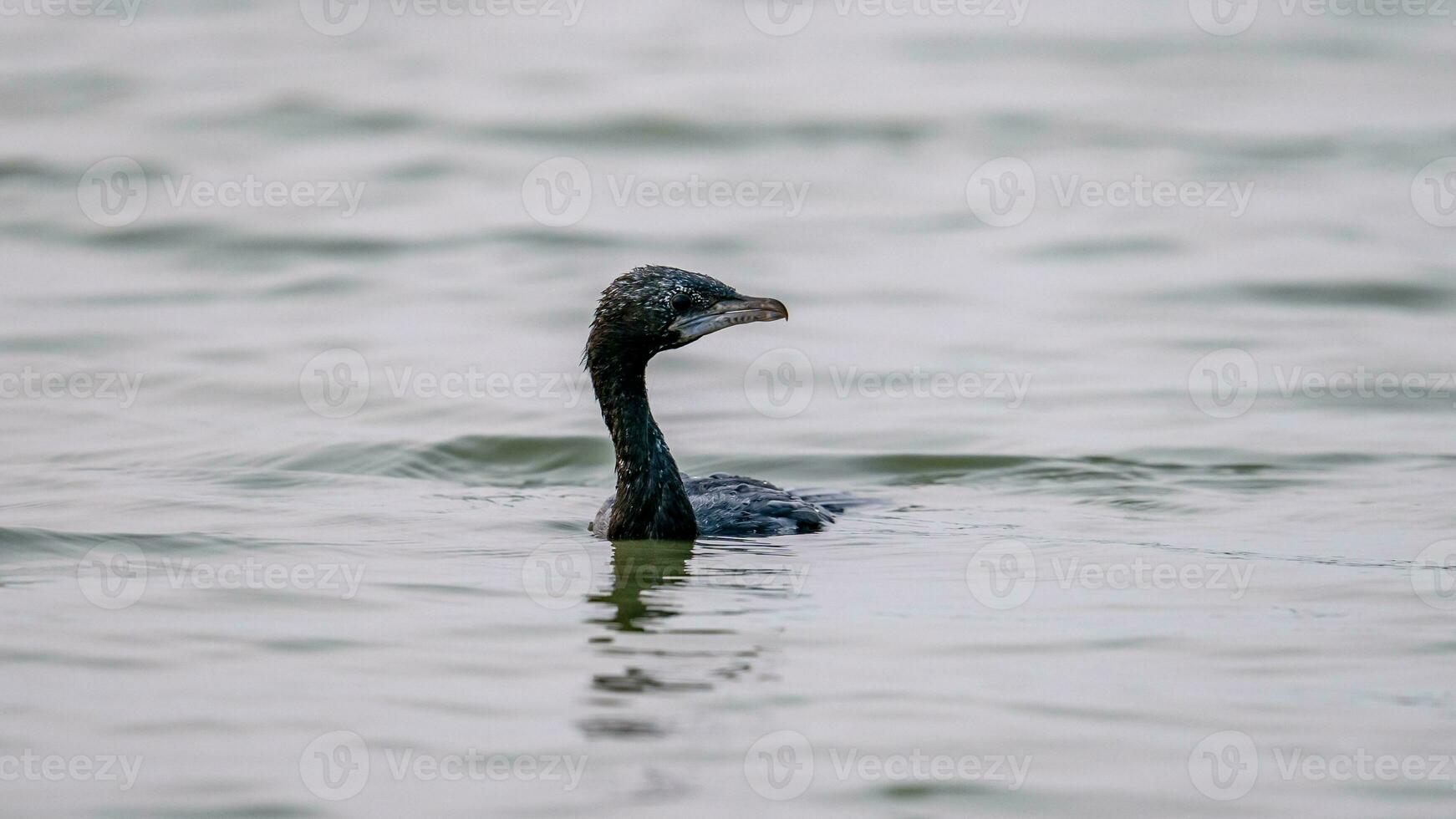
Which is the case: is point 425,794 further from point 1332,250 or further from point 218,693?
point 1332,250

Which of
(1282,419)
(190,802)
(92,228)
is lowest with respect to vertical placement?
(190,802)

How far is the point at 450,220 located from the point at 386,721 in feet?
47.6

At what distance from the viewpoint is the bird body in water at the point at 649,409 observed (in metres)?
9.22

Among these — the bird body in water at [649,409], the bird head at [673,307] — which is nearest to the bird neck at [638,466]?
the bird body in water at [649,409]

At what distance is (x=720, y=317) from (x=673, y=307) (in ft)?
0.82

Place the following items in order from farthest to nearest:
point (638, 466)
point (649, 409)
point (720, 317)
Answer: point (649, 409), point (638, 466), point (720, 317)

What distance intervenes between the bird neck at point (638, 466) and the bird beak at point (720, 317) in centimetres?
40

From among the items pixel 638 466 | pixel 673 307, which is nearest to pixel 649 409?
pixel 638 466

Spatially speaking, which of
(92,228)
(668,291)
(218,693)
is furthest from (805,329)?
(218,693)

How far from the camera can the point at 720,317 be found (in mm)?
9211

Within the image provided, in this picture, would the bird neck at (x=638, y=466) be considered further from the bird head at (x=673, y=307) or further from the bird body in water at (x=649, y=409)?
the bird head at (x=673, y=307)

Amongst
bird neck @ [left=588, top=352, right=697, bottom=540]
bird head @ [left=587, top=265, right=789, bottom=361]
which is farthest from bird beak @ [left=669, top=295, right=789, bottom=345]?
bird neck @ [left=588, top=352, right=697, bottom=540]

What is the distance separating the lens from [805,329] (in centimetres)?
1599

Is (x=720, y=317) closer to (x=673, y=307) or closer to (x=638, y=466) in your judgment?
(x=673, y=307)
